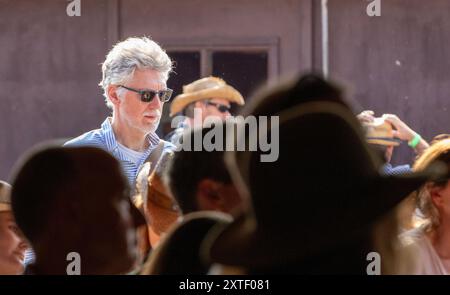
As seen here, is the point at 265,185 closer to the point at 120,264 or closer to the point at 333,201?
the point at 333,201

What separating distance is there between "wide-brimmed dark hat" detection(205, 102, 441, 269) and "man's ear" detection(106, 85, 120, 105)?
1439 millimetres

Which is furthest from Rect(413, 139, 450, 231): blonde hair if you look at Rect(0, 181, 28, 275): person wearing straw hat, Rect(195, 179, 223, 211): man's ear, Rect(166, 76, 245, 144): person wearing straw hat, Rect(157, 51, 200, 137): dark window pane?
Rect(157, 51, 200, 137): dark window pane

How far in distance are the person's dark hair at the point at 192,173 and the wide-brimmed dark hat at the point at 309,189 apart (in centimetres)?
43

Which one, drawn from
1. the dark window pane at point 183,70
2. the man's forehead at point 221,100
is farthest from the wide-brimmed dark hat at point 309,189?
the dark window pane at point 183,70

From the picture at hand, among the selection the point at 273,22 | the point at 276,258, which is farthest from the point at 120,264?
the point at 273,22

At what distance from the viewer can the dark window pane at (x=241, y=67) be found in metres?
3.61

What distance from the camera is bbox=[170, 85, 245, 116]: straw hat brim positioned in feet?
8.98

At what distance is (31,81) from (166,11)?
0.63m

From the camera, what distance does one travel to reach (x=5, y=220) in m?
2.12

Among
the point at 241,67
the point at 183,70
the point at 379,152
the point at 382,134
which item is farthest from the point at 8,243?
the point at 241,67

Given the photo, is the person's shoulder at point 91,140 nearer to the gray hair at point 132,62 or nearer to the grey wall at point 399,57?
the gray hair at point 132,62

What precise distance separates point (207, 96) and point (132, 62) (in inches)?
13.7

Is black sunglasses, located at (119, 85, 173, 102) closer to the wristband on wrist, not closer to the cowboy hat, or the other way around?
the cowboy hat

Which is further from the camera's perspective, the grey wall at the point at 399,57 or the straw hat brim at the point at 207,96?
the grey wall at the point at 399,57
